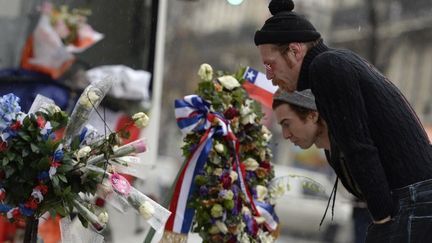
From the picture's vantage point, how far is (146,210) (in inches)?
147

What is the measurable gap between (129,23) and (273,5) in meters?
3.13

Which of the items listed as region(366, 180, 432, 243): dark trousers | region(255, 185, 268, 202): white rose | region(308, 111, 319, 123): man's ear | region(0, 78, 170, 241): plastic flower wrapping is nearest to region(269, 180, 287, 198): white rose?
region(255, 185, 268, 202): white rose

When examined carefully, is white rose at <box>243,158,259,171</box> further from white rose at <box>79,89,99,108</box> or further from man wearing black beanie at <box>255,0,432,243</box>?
man wearing black beanie at <box>255,0,432,243</box>

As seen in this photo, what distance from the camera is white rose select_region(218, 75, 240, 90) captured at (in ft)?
15.9

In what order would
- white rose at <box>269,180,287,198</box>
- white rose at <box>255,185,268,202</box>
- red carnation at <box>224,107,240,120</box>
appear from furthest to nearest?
white rose at <box>269,180,287,198</box>
white rose at <box>255,185,268,202</box>
red carnation at <box>224,107,240,120</box>

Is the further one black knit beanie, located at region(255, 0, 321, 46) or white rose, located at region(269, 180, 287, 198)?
white rose, located at region(269, 180, 287, 198)

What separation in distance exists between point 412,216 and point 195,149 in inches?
67.3

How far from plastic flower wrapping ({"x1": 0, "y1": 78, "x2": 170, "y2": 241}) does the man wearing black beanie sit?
0.86m

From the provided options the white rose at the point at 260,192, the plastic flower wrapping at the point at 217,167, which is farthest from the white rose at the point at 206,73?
the white rose at the point at 260,192

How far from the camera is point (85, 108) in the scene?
3768mm

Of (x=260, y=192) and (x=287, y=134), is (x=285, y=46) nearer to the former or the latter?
(x=287, y=134)

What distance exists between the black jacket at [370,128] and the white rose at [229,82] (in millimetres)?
1529

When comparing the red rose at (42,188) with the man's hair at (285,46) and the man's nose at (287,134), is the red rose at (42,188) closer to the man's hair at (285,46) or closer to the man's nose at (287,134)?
the man's hair at (285,46)

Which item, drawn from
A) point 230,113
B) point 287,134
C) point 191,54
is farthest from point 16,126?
point 191,54
